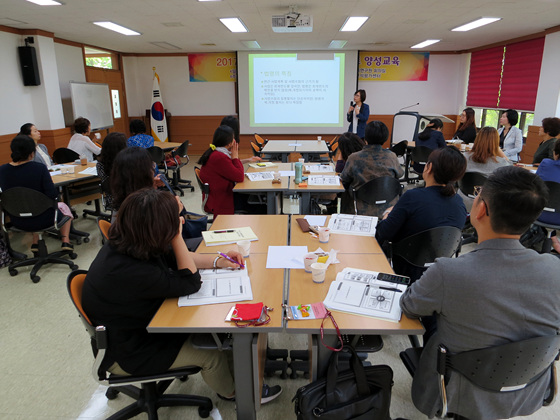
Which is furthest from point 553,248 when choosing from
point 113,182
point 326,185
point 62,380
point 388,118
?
point 388,118

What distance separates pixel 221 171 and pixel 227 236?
148 centimetres

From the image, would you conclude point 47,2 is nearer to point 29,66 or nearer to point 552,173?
point 29,66

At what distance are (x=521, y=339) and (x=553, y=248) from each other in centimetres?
325

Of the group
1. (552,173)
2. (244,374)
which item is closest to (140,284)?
(244,374)

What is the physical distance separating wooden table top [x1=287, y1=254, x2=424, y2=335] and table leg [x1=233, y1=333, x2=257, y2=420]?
24 cm

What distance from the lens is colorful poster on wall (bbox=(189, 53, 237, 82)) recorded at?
10453 mm

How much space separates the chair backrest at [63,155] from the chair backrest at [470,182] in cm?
517

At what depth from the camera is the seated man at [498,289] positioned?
1.30 m

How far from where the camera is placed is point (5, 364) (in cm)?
253

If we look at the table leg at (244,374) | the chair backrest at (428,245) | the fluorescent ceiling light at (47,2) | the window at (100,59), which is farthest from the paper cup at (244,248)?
the window at (100,59)

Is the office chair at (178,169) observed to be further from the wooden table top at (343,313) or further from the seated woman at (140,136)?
the wooden table top at (343,313)

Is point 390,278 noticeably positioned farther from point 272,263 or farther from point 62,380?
point 62,380

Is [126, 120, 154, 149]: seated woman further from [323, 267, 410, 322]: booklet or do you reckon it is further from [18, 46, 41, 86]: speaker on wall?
[323, 267, 410, 322]: booklet

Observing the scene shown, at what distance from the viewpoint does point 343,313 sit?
1652 mm
